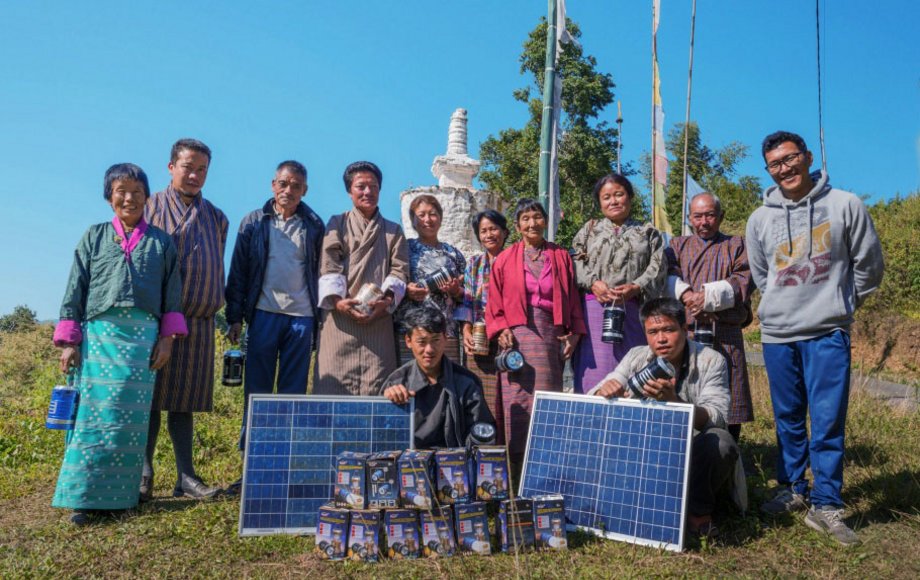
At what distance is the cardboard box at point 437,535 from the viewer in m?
3.53

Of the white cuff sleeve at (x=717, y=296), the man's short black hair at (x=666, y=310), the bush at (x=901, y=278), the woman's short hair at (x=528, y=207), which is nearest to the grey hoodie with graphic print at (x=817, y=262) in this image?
the white cuff sleeve at (x=717, y=296)

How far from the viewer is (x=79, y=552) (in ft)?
12.2

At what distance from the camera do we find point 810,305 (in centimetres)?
415

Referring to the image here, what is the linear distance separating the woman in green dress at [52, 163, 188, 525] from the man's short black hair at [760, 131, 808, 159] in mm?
3971

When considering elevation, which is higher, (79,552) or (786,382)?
(786,382)

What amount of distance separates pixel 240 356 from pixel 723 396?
10.6ft

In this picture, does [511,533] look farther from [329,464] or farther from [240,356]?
[240,356]

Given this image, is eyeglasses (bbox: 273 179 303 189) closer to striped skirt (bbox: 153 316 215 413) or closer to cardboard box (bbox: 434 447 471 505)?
striped skirt (bbox: 153 316 215 413)

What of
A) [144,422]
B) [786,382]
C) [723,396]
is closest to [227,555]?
[144,422]

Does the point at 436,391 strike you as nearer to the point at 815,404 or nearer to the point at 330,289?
the point at 330,289

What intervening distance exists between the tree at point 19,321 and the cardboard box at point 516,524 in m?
14.6

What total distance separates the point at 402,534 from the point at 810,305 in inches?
109

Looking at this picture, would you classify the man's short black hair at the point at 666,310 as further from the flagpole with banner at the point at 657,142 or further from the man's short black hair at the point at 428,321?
the flagpole with banner at the point at 657,142

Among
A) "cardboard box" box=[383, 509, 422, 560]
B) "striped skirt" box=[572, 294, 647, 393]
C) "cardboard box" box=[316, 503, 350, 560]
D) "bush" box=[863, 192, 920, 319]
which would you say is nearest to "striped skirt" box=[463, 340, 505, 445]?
A: "striped skirt" box=[572, 294, 647, 393]
